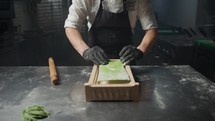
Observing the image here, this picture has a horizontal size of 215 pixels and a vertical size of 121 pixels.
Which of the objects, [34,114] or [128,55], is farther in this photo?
[128,55]

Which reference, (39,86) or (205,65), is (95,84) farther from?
(205,65)

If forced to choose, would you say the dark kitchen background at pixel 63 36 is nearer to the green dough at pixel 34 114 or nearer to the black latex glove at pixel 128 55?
the black latex glove at pixel 128 55

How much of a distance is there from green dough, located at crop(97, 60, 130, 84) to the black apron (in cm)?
55

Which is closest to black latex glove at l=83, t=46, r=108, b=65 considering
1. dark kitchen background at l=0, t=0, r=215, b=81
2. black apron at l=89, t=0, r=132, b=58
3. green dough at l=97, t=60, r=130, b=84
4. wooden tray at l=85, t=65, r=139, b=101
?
green dough at l=97, t=60, r=130, b=84

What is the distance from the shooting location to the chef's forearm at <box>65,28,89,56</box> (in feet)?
5.05

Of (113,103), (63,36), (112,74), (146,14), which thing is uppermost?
(146,14)

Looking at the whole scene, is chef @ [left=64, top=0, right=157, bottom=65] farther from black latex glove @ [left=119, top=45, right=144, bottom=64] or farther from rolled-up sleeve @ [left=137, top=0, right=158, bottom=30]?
black latex glove @ [left=119, top=45, right=144, bottom=64]

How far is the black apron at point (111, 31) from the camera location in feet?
5.68

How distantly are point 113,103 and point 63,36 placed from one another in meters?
3.74

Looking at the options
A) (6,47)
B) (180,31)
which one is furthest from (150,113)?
(180,31)

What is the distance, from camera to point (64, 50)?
15.3 ft

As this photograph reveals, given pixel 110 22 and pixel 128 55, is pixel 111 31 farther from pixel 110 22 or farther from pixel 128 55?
pixel 128 55

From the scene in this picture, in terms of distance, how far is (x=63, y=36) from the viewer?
15.1ft

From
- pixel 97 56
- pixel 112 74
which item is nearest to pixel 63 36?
pixel 97 56
